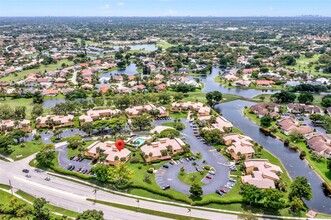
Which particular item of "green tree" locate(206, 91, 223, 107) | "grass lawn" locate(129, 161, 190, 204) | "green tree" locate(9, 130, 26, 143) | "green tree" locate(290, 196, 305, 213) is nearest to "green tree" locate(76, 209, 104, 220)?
"grass lawn" locate(129, 161, 190, 204)

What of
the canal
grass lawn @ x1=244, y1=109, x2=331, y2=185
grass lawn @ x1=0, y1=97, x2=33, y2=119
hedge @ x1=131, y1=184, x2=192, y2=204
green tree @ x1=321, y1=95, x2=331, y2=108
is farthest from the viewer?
grass lawn @ x1=0, y1=97, x2=33, y2=119

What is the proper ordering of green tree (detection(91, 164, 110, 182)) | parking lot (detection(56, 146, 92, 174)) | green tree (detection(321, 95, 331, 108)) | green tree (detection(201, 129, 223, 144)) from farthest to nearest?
green tree (detection(321, 95, 331, 108)) < green tree (detection(201, 129, 223, 144)) < parking lot (detection(56, 146, 92, 174)) < green tree (detection(91, 164, 110, 182))

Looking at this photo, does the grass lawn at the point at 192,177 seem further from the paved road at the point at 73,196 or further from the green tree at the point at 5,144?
the green tree at the point at 5,144

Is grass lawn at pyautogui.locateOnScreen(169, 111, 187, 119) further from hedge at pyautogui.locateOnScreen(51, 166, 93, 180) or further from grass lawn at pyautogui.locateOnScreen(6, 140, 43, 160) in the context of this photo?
hedge at pyautogui.locateOnScreen(51, 166, 93, 180)

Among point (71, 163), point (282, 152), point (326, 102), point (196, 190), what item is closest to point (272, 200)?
point (196, 190)

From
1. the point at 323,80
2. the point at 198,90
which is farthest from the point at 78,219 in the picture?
the point at 323,80

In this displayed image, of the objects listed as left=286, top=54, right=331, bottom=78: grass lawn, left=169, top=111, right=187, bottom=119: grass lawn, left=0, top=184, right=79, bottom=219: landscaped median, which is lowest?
left=0, top=184, right=79, bottom=219: landscaped median

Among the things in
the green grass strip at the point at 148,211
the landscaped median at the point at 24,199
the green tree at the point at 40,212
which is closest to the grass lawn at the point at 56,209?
the landscaped median at the point at 24,199
